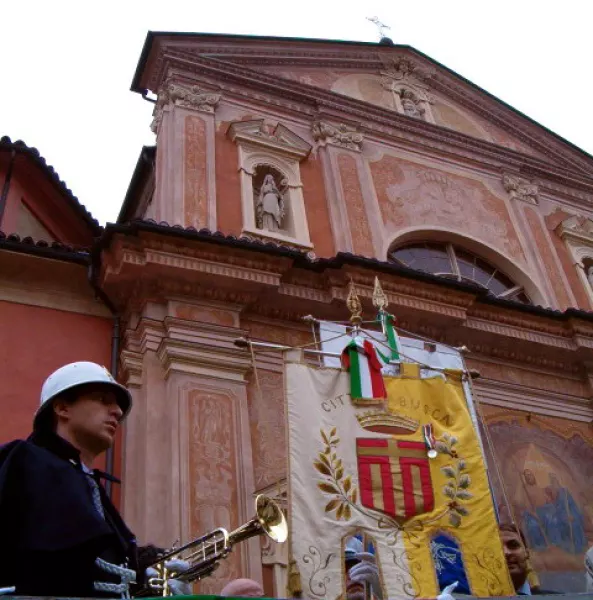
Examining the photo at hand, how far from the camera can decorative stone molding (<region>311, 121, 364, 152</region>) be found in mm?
12879

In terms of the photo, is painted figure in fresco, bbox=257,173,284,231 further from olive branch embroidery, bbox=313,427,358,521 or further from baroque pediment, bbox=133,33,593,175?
olive branch embroidery, bbox=313,427,358,521

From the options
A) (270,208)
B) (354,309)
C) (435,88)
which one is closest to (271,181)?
(270,208)

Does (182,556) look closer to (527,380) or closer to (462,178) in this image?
(527,380)

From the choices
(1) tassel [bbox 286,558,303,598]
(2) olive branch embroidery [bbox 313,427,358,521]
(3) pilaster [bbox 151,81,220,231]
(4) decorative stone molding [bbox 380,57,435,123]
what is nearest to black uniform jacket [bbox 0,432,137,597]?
(1) tassel [bbox 286,558,303,598]

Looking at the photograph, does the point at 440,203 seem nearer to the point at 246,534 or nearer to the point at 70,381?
the point at 246,534

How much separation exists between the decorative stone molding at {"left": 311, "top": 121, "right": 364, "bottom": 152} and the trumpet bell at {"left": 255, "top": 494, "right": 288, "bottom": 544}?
8.54 metres

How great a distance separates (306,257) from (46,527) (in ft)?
21.9

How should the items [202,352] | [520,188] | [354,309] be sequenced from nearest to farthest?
[354,309] < [202,352] < [520,188]

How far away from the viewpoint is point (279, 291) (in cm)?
941

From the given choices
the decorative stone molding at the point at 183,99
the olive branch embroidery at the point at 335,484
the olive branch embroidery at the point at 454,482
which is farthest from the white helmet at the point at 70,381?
the decorative stone molding at the point at 183,99

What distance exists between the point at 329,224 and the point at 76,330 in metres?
4.05

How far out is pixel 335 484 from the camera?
21.8 feet

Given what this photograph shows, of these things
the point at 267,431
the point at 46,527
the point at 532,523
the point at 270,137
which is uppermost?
the point at 270,137

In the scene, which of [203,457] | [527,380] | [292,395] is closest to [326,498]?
[292,395]
